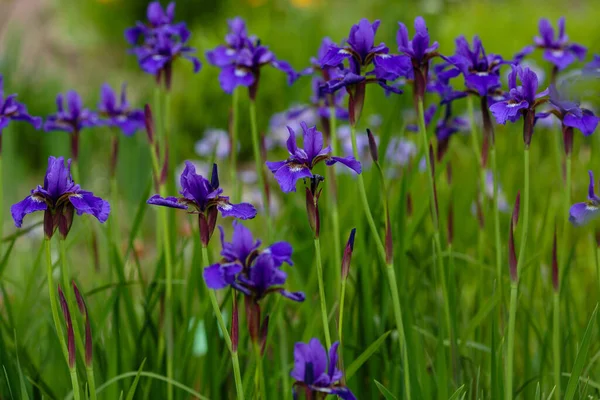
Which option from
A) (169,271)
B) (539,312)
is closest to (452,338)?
(169,271)

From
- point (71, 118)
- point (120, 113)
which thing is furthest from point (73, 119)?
point (120, 113)

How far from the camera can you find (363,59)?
1.58 metres

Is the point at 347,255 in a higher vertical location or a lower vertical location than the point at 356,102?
lower

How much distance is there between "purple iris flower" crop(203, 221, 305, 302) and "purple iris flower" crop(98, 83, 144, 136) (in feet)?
3.79

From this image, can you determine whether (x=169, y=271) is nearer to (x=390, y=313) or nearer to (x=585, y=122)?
Result: (x=390, y=313)

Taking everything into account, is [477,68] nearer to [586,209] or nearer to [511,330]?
[586,209]

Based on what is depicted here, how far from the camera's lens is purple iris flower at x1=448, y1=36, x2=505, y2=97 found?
66.2 inches

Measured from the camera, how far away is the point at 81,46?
28.7 ft

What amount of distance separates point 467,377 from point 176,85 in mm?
5113

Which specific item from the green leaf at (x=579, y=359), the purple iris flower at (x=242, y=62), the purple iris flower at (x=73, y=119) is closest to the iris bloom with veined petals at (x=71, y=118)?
the purple iris flower at (x=73, y=119)

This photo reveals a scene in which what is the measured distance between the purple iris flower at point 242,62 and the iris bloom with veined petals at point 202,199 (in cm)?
65

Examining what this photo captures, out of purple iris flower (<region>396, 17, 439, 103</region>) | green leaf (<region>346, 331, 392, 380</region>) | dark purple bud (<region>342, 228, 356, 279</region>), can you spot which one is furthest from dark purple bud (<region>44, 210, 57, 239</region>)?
purple iris flower (<region>396, 17, 439, 103</region>)

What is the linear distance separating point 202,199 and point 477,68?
31.3 inches

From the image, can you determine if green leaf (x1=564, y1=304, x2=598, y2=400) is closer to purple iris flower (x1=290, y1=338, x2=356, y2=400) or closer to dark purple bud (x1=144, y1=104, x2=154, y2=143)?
purple iris flower (x1=290, y1=338, x2=356, y2=400)
